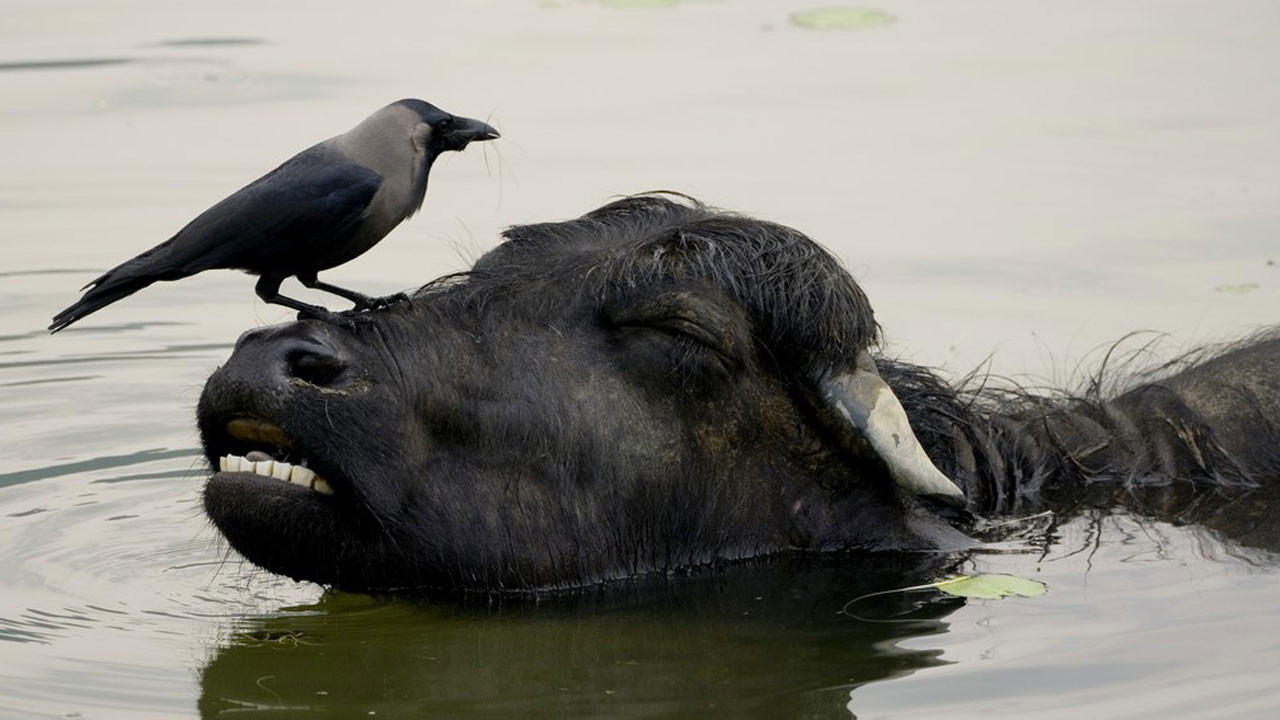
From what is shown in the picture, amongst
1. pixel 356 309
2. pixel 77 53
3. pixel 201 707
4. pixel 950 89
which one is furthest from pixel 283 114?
pixel 201 707

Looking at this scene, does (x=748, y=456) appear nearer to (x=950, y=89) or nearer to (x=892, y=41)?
(x=950, y=89)

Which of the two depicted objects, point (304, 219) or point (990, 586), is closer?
point (304, 219)

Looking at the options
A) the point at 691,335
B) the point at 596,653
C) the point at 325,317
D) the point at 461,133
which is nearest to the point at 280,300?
the point at 325,317

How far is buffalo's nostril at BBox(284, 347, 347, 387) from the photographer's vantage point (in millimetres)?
7156

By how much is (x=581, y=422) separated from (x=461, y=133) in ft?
3.50

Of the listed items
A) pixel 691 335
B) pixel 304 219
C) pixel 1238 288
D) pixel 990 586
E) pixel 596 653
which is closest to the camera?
pixel 304 219

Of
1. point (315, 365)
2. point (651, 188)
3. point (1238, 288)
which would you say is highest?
point (315, 365)

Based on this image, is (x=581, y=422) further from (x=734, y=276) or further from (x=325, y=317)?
(x=325, y=317)

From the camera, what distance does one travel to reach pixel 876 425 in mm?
7750

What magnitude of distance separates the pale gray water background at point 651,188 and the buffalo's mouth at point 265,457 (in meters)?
0.60

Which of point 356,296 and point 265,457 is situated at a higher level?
point 356,296

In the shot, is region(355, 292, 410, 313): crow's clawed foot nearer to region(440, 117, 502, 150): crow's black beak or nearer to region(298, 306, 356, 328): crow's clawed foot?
region(298, 306, 356, 328): crow's clawed foot

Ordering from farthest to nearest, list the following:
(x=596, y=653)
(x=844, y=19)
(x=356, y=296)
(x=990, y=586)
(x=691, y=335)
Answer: (x=844, y=19) → (x=990, y=586) → (x=691, y=335) → (x=356, y=296) → (x=596, y=653)

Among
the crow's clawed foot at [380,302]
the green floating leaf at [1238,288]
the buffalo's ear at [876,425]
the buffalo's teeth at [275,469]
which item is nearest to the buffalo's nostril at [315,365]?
the buffalo's teeth at [275,469]
